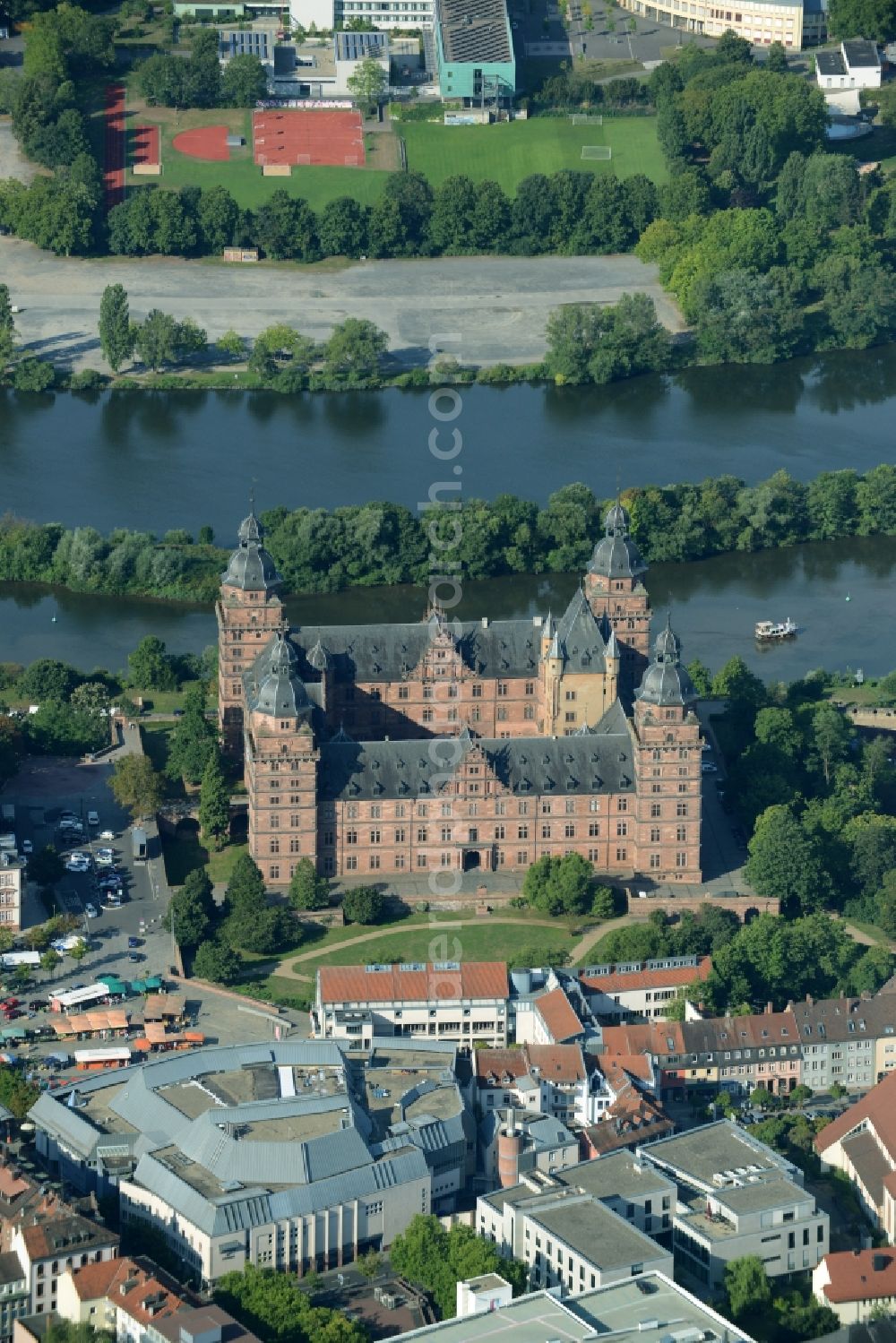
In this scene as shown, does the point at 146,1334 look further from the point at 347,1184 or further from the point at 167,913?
the point at 167,913

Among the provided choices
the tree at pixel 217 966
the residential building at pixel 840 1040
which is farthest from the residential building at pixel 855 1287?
the tree at pixel 217 966

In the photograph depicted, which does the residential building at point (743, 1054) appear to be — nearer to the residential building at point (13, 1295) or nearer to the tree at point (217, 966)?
the tree at point (217, 966)

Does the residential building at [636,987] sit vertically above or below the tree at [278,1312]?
above

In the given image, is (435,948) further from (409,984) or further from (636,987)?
(636,987)

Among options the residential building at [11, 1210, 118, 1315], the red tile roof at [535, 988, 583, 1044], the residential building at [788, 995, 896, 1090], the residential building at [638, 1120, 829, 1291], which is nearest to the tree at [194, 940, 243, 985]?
the red tile roof at [535, 988, 583, 1044]

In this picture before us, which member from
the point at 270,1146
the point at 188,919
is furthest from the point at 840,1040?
the point at 188,919

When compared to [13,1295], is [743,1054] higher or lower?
higher
